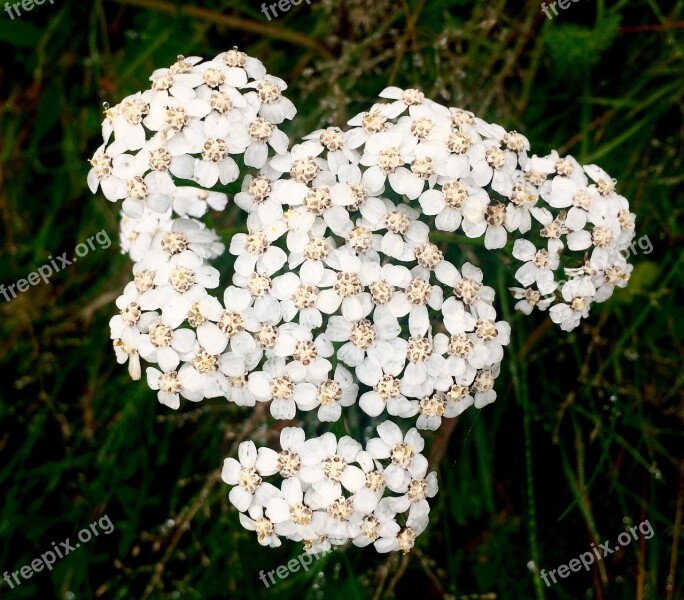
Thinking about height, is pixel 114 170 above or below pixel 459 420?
above

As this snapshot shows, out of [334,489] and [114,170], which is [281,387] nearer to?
[334,489]

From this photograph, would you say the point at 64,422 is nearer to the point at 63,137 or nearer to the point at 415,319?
the point at 63,137

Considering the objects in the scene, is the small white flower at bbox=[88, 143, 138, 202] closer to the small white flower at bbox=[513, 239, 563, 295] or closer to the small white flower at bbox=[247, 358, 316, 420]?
the small white flower at bbox=[247, 358, 316, 420]

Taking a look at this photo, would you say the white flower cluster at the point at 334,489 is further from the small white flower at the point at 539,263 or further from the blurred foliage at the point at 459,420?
the blurred foliage at the point at 459,420

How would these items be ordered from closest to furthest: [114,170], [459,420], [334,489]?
[334,489], [114,170], [459,420]

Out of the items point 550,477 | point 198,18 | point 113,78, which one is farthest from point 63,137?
point 550,477

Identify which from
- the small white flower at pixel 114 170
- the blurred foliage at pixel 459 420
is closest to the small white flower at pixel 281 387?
the small white flower at pixel 114 170

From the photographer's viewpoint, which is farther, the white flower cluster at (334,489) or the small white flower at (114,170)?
the small white flower at (114,170)

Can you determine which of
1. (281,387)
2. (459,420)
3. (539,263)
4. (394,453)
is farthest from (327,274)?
(459,420)
